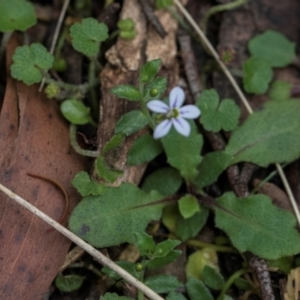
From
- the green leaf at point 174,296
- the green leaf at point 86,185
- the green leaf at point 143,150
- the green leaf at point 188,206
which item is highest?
the green leaf at point 86,185

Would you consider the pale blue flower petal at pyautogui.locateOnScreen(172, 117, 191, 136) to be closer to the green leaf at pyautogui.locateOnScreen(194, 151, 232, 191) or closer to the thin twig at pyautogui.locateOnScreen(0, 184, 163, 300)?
the green leaf at pyautogui.locateOnScreen(194, 151, 232, 191)

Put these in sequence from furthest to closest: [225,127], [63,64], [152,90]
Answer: [63,64]
[225,127]
[152,90]

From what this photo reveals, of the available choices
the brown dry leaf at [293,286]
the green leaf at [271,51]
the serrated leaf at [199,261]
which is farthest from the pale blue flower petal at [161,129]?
the green leaf at [271,51]

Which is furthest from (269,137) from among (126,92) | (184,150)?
(126,92)

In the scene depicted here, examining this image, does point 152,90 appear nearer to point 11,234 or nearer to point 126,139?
point 126,139

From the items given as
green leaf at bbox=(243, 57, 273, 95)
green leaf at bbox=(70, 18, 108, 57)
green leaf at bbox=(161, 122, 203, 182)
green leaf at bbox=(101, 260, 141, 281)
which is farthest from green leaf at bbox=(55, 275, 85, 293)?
green leaf at bbox=(243, 57, 273, 95)

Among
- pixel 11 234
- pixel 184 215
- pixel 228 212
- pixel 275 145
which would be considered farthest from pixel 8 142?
pixel 275 145

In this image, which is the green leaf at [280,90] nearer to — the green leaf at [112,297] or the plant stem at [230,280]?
the plant stem at [230,280]
